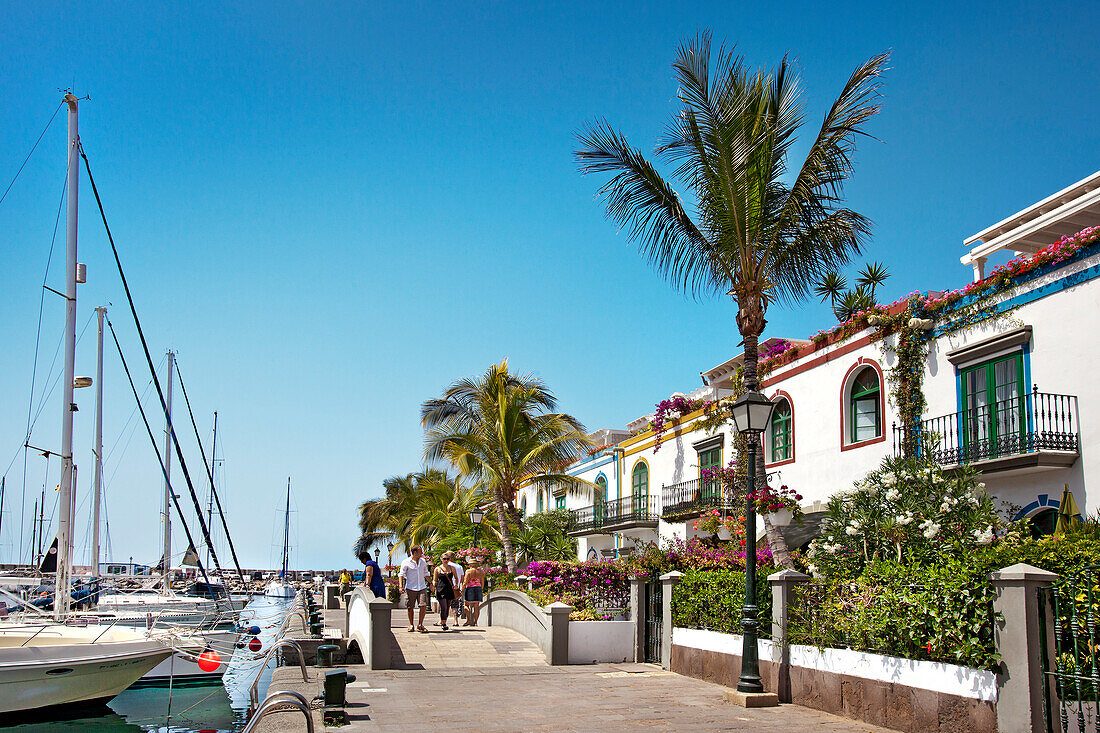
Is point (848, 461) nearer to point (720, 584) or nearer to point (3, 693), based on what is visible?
point (720, 584)

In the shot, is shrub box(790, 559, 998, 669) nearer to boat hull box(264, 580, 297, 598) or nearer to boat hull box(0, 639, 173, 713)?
boat hull box(0, 639, 173, 713)

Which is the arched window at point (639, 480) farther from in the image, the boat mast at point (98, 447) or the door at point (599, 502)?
the boat mast at point (98, 447)

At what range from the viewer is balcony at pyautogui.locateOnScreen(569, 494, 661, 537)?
102 feet

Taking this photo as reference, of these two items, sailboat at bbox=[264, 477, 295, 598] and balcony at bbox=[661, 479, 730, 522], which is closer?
balcony at bbox=[661, 479, 730, 522]

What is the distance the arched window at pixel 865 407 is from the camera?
19.8 m

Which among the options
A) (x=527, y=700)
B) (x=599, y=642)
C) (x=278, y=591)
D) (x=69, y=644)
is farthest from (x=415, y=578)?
(x=278, y=591)

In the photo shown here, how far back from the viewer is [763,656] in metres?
13.0

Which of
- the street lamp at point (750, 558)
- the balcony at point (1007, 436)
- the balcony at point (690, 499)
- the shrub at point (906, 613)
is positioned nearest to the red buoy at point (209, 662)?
the street lamp at point (750, 558)

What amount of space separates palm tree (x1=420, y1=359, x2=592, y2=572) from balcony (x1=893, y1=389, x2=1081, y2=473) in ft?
52.2

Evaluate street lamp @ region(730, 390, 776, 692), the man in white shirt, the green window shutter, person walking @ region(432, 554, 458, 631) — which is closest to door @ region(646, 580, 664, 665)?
street lamp @ region(730, 390, 776, 692)

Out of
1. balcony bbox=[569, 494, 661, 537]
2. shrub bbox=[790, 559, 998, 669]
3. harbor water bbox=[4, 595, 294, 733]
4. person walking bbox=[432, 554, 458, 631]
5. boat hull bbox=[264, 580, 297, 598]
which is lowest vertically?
boat hull bbox=[264, 580, 297, 598]

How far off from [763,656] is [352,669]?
288 inches

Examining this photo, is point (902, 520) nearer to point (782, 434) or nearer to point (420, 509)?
point (782, 434)

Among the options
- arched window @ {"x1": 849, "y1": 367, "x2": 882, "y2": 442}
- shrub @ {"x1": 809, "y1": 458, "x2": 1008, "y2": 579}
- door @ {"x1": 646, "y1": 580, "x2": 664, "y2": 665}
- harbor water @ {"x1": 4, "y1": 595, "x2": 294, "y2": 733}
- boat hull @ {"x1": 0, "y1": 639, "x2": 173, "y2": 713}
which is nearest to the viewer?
shrub @ {"x1": 809, "y1": 458, "x2": 1008, "y2": 579}
